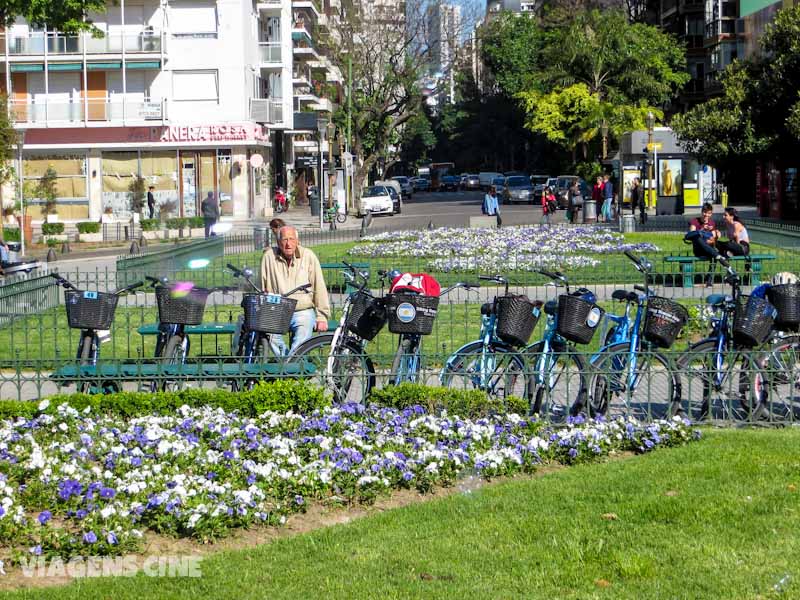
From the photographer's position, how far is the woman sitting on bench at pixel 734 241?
19.5m

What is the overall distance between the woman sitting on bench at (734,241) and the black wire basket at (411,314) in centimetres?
1031

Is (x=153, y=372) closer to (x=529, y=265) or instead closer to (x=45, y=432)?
(x=45, y=432)

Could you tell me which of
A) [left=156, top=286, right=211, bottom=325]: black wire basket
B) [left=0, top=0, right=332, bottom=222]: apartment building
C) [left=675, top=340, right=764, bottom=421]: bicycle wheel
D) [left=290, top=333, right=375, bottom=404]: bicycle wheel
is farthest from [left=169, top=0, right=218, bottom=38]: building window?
[left=675, top=340, right=764, bottom=421]: bicycle wheel

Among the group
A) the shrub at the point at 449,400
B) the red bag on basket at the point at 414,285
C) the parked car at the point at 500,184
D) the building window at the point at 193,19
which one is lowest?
the shrub at the point at 449,400

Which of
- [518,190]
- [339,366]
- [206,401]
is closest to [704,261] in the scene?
[339,366]

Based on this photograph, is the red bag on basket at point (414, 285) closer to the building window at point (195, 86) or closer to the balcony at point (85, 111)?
the balcony at point (85, 111)

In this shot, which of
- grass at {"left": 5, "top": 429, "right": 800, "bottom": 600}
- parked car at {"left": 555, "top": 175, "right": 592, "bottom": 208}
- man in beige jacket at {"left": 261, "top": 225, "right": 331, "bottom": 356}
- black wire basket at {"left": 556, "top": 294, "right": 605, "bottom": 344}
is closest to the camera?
grass at {"left": 5, "top": 429, "right": 800, "bottom": 600}

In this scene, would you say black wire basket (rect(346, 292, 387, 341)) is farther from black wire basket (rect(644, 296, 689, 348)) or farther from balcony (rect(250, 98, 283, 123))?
balcony (rect(250, 98, 283, 123))

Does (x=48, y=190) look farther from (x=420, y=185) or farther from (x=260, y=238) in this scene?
(x=420, y=185)

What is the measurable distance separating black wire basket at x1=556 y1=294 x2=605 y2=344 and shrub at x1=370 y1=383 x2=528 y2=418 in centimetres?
92

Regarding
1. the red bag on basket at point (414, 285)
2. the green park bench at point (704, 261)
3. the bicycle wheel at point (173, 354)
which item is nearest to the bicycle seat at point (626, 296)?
the red bag on basket at point (414, 285)

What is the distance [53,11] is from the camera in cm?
3247

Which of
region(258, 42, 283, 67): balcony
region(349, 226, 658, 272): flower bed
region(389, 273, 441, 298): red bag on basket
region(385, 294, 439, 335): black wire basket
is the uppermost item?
region(258, 42, 283, 67): balcony

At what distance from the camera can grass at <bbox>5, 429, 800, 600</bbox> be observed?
5840 millimetres
